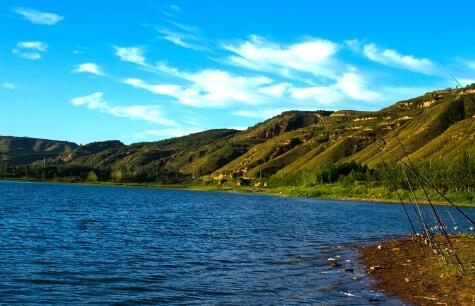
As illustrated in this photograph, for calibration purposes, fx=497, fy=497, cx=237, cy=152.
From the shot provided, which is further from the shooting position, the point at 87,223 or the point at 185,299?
the point at 87,223

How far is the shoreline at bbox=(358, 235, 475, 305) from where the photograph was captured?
2511 cm

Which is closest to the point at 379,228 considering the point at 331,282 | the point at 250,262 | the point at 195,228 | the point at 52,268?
the point at 195,228

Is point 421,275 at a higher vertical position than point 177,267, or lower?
higher

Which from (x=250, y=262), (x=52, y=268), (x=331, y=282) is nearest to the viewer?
(x=331, y=282)

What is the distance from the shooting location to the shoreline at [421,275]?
25109mm

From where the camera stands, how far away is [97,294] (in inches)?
1053

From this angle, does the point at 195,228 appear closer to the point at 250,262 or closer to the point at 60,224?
the point at 60,224

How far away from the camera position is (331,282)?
3069 centimetres

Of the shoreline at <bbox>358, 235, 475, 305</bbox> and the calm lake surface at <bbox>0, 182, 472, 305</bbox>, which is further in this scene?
the calm lake surface at <bbox>0, 182, 472, 305</bbox>

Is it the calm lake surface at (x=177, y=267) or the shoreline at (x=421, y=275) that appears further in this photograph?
the calm lake surface at (x=177, y=267)

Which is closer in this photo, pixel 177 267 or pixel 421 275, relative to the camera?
pixel 421 275

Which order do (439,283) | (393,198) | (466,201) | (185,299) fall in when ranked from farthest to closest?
(393,198), (466,201), (439,283), (185,299)

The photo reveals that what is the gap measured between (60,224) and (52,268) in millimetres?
35996

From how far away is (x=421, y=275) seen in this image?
31.2 metres
